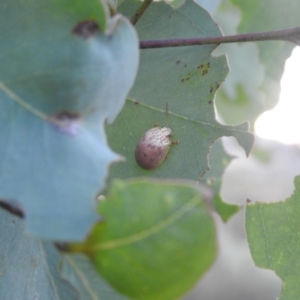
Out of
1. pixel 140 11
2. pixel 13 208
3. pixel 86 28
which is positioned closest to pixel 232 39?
pixel 140 11

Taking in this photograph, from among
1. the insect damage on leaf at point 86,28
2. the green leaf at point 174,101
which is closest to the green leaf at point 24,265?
the green leaf at point 174,101

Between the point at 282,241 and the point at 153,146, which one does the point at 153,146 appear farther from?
the point at 282,241

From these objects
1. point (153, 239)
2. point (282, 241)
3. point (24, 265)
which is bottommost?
point (24, 265)

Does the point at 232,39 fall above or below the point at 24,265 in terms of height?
above

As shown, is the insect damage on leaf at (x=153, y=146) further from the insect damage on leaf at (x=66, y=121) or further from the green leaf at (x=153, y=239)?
the green leaf at (x=153, y=239)

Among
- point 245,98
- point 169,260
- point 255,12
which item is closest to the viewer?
point 169,260

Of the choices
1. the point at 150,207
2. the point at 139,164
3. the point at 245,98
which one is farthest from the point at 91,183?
the point at 245,98

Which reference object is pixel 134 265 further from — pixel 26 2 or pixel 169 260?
pixel 26 2

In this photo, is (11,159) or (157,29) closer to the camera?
(11,159)
